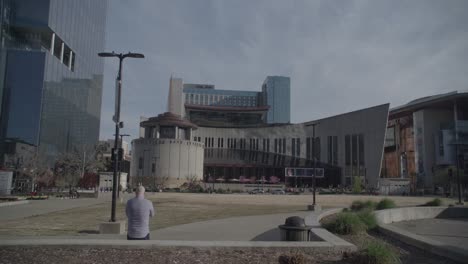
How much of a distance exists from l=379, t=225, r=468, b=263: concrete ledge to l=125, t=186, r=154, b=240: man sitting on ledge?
6718 millimetres

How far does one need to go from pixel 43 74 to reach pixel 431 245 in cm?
8952

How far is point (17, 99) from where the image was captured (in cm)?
8244

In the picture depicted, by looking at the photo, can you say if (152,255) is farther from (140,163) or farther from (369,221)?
(140,163)

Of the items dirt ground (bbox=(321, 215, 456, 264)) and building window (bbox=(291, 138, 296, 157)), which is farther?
building window (bbox=(291, 138, 296, 157))

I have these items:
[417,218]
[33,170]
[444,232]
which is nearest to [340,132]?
[33,170]

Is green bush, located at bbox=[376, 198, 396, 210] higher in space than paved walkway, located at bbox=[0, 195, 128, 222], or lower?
higher

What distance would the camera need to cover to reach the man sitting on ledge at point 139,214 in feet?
28.2

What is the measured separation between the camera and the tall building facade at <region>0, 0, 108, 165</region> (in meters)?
82.2

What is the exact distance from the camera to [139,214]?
8617 millimetres

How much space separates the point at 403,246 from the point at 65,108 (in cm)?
9896

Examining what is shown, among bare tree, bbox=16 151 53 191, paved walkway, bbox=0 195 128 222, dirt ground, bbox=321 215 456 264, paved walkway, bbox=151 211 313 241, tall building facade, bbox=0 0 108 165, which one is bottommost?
paved walkway, bbox=0 195 128 222

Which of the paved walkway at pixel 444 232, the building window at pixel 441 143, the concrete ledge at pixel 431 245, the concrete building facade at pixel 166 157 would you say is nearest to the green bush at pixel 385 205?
the paved walkway at pixel 444 232

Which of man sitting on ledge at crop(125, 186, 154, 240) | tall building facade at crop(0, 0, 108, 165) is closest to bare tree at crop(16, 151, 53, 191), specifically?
tall building facade at crop(0, 0, 108, 165)

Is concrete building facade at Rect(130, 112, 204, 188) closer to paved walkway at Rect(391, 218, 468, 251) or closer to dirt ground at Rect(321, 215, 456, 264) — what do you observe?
paved walkway at Rect(391, 218, 468, 251)
